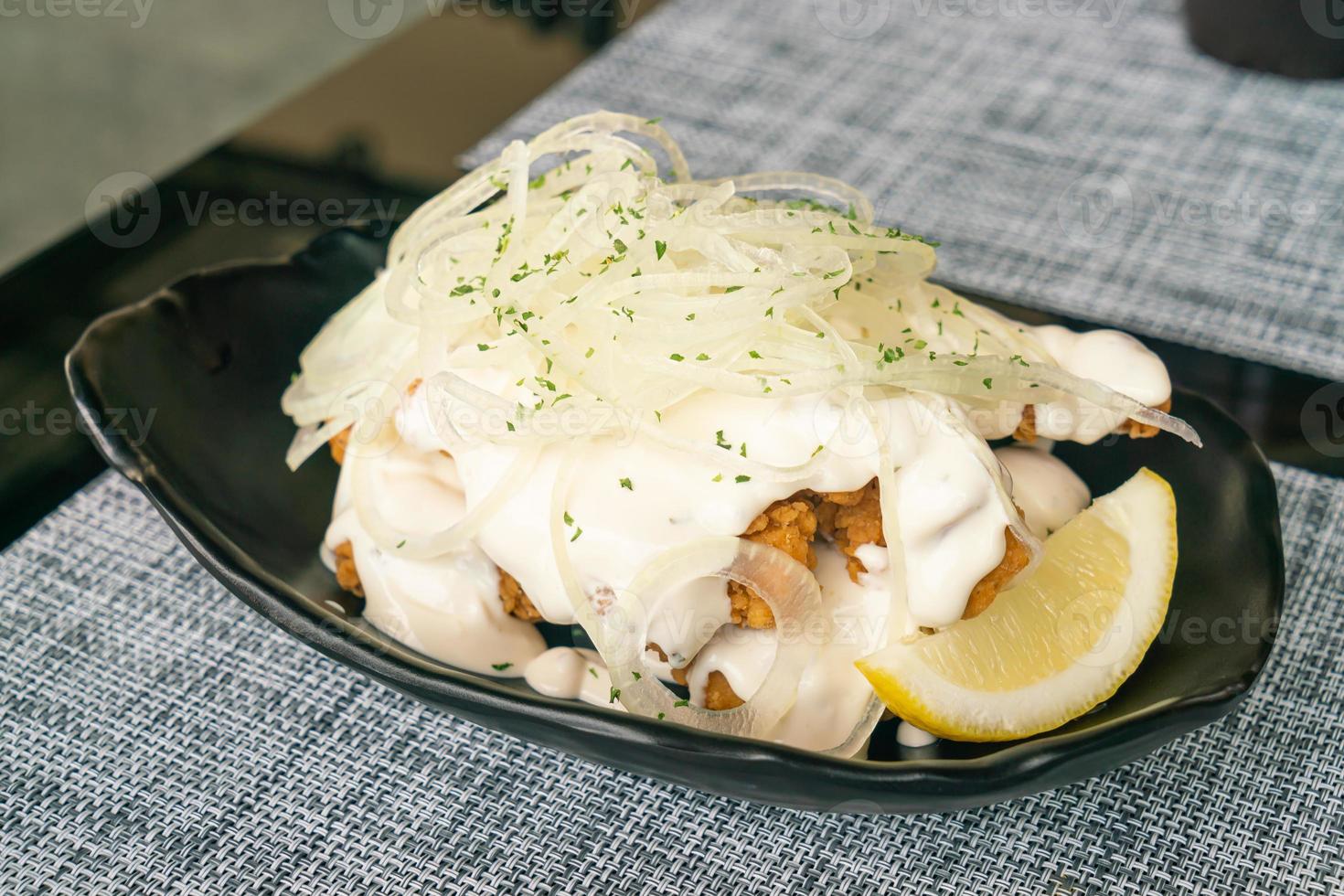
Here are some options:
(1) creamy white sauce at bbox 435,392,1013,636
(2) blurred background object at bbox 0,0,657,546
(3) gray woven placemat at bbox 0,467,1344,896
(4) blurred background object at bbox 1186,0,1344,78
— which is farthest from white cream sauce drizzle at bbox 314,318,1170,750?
(4) blurred background object at bbox 1186,0,1344,78

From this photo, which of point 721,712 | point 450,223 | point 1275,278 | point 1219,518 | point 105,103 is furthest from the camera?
point 105,103

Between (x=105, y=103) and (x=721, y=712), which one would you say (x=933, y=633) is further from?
(x=105, y=103)

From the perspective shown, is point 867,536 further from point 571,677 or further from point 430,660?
point 430,660

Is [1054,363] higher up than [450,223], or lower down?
lower down

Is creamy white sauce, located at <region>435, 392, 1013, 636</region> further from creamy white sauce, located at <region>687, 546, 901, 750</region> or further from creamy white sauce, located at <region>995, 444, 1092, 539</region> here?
creamy white sauce, located at <region>995, 444, 1092, 539</region>

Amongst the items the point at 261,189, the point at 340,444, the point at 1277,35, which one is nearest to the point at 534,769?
the point at 340,444

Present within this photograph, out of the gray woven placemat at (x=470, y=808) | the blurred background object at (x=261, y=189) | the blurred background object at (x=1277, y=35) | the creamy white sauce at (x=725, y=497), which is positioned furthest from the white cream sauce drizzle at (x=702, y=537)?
the blurred background object at (x=1277, y=35)

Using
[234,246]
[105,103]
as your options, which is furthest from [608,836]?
[105,103]
